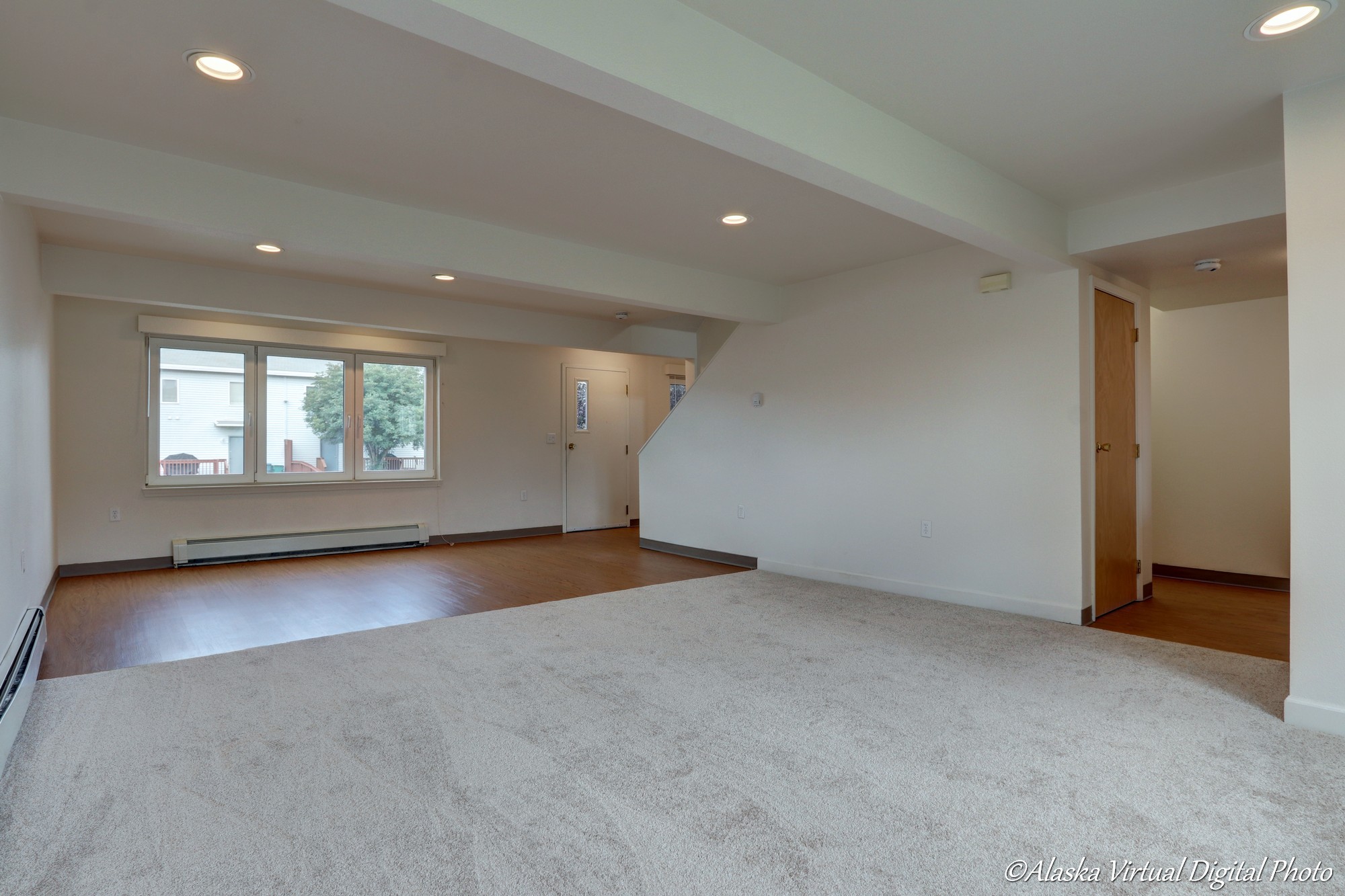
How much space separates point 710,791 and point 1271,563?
517 cm

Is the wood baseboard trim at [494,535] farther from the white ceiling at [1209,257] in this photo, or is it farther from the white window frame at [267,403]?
the white ceiling at [1209,257]

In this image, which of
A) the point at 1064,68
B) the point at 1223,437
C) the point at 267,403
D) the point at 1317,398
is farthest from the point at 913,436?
the point at 267,403

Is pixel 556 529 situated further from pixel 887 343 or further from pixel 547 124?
pixel 547 124

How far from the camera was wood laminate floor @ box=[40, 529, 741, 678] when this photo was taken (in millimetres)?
3770

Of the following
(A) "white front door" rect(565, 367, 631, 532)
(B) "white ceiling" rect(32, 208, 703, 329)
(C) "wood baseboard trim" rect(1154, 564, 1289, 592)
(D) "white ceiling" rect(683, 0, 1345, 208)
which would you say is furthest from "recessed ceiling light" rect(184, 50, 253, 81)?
(C) "wood baseboard trim" rect(1154, 564, 1289, 592)

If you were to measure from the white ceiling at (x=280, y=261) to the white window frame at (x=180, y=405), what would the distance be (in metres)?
1.52

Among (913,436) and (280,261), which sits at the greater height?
(280,261)

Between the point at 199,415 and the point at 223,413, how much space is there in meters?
0.18

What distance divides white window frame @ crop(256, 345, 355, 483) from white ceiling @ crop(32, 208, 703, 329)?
62.4 inches

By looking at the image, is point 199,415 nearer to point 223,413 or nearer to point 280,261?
point 223,413

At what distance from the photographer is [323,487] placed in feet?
22.5

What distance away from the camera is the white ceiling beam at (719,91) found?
1.72 metres

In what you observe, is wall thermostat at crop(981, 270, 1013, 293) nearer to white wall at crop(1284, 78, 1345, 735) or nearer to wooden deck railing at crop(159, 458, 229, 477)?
white wall at crop(1284, 78, 1345, 735)

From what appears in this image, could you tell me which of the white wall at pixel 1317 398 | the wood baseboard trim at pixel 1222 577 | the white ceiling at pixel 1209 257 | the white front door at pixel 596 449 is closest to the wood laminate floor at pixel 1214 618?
the wood baseboard trim at pixel 1222 577
